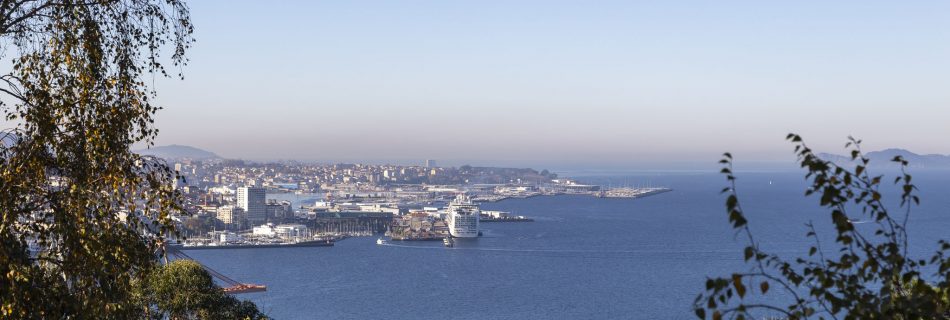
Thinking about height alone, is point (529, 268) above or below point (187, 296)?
below

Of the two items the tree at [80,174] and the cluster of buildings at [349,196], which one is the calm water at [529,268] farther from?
the tree at [80,174]

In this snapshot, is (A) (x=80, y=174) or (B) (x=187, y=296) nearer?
(A) (x=80, y=174)

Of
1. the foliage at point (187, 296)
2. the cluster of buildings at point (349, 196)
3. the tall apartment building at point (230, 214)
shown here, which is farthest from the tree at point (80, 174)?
the tall apartment building at point (230, 214)

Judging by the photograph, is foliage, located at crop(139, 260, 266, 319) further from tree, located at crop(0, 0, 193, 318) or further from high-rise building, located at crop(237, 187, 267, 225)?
high-rise building, located at crop(237, 187, 267, 225)

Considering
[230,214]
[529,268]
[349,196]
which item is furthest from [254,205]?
[349,196]

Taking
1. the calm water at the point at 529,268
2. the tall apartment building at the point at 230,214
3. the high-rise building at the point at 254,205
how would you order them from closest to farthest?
1. the calm water at the point at 529,268
2. the tall apartment building at the point at 230,214
3. the high-rise building at the point at 254,205

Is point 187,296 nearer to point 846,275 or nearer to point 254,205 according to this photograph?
point 846,275

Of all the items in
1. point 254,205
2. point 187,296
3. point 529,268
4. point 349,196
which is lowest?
point 529,268
